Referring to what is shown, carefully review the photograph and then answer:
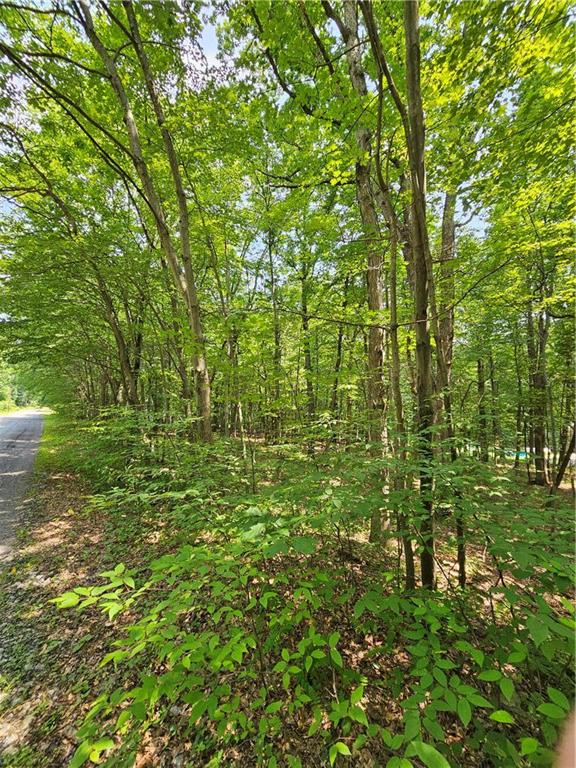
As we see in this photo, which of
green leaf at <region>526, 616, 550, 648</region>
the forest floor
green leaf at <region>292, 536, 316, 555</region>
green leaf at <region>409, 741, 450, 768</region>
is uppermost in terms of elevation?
green leaf at <region>292, 536, 316, 555</region>

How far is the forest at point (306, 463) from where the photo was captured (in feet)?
6.22

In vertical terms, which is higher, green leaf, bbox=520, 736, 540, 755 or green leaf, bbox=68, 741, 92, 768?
green leaf, bbox=520, 736, 540, 755

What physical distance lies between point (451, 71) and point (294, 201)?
10.2 feet

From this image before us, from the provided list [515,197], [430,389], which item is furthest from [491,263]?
[430,389]

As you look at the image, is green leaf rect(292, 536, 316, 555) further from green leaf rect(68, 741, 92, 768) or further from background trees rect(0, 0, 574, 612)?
green leaf rect(68, 741, 92, 768)

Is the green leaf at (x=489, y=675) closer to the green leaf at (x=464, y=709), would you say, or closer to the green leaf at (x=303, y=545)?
the green leaf at (x=464, y=709)

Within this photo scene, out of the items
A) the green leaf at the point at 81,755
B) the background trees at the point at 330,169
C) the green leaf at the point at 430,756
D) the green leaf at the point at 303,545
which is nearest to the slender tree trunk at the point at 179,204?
the background trees at the point at 330,169

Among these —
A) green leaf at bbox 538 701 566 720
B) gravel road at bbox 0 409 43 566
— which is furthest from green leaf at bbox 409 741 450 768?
gravel road at bbox 0 409 43 566

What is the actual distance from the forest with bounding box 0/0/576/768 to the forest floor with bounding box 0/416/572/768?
26 mm

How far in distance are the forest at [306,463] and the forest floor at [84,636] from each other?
3cm

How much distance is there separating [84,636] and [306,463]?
10.0ft

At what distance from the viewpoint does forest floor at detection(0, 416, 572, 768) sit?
2.20 m

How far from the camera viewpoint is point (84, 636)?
10.6ft

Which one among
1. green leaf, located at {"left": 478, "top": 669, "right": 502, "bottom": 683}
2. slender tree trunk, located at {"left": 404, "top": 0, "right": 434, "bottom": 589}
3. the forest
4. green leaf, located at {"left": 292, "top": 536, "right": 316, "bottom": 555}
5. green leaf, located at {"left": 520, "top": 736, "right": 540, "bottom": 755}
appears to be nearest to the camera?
green leaf, located at {"left": 520, "top": 736, "right": 540, "bottom": 755}
